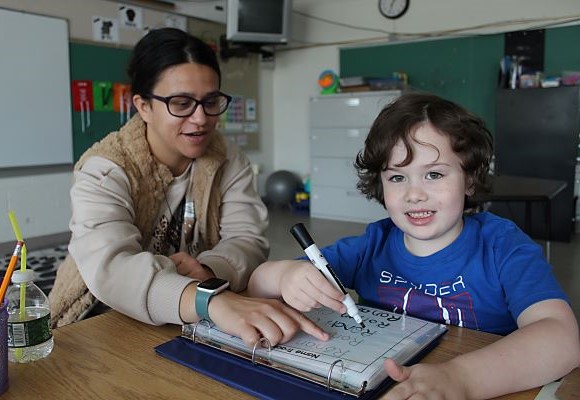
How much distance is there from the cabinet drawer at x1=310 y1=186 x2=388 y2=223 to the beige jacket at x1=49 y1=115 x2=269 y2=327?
158 inches

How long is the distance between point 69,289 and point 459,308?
85 centimetres

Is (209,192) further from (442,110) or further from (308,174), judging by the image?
(308,174)

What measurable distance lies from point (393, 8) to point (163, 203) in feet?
16.1

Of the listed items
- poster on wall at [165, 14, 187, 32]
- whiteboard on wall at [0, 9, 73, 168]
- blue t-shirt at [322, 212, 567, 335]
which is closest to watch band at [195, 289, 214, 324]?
blue t-shirt at [322, 212, 567, 335]

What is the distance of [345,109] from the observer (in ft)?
17.8

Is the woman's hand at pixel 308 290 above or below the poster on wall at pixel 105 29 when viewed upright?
below

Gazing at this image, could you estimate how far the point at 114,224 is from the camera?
1064 mm

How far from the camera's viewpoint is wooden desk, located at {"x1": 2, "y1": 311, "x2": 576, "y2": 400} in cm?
63

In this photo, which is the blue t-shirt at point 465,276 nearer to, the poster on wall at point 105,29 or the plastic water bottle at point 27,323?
the plastic water bottle at point 27,323

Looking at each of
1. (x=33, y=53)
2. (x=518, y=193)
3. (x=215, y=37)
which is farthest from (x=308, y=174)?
(x=518, y=193)

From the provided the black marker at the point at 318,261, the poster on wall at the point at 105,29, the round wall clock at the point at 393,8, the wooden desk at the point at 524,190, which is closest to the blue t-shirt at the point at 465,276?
the black marker at the point at 318,261

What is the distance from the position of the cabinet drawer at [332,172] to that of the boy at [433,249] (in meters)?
4.34

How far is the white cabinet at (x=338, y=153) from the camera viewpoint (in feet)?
17.5

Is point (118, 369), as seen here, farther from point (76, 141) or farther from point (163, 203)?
point (76, 141)
